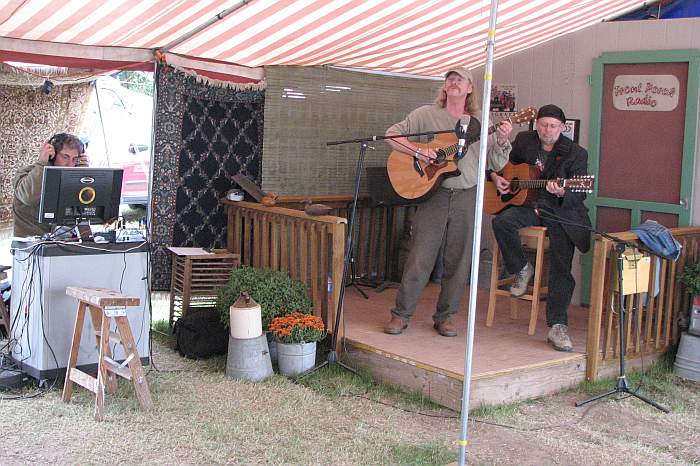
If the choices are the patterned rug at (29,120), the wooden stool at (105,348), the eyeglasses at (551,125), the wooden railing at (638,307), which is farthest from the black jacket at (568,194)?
the patterned rug at (29,120)

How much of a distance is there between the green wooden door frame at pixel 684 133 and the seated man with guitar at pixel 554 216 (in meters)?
1.00

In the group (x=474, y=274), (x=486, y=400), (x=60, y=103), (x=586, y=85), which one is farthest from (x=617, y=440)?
(x=60, y=103)

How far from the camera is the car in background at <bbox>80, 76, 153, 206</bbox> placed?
11117 mm

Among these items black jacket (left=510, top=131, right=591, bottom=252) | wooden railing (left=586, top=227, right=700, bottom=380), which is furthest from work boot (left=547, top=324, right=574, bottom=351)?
black jacket (left=510, top=131, right=591, bottom=252)

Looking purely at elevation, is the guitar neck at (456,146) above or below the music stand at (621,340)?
above

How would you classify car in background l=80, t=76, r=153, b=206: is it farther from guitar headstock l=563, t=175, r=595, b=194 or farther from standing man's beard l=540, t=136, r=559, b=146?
guitar headstock l=563, t=175, r=595, b=194

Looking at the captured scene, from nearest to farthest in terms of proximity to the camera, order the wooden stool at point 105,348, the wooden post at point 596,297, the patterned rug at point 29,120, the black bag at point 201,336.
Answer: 1. the wooden stool at point 105,348
2. the wooden post at point 596,297
3. the black bag at point 201,336
4. the patterned rug at point 29,120

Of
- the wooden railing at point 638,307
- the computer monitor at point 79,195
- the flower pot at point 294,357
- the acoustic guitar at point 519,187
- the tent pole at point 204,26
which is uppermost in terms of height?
the tent pole at point 204,26

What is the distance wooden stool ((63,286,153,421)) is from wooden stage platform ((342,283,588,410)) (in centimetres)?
145

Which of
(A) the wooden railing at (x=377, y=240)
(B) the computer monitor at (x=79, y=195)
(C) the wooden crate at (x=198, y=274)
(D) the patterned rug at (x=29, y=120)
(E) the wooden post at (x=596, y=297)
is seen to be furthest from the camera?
(D) the patterned rug at (x=29, y=120)

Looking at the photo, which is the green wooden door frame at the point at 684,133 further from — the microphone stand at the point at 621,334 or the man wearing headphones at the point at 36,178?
the man wearing headphones at the point at 36,178

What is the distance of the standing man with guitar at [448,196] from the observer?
17.4 feet

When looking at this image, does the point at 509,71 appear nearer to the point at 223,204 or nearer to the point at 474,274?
the point at 223,204

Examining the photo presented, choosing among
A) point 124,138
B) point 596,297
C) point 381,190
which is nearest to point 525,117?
point 596,297
